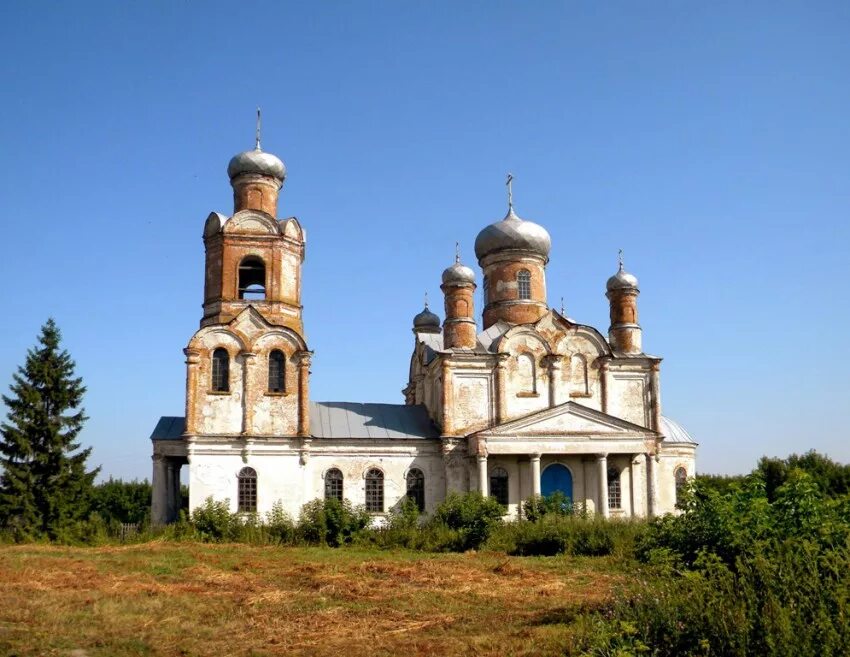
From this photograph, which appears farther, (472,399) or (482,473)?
(472,399)

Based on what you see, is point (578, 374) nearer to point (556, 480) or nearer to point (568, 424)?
point (568, 424)

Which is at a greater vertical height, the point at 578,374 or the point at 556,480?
the point at 578,374

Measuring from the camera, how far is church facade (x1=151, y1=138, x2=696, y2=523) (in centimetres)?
2627

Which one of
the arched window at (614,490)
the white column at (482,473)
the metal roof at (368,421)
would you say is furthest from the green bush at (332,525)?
the arched window at (614,490)

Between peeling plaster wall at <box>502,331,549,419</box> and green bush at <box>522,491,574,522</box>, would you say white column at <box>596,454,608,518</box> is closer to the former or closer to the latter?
green bush at <box>522,491,574,522</box>

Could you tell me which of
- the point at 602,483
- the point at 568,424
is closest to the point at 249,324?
the point at 568,424

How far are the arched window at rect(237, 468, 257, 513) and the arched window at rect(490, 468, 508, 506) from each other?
25.0 feet

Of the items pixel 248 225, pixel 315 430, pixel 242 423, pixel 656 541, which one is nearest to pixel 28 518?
pixel 242 423

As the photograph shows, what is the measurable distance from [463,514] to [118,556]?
8758 mm

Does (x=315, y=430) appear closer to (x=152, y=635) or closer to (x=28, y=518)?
(x=28, y=518)

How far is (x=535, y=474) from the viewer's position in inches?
1043

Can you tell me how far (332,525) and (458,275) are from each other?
1004 centimetres

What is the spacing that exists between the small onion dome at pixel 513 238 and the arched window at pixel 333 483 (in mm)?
10445

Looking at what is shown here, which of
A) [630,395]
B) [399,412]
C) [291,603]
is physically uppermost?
[630,395]
